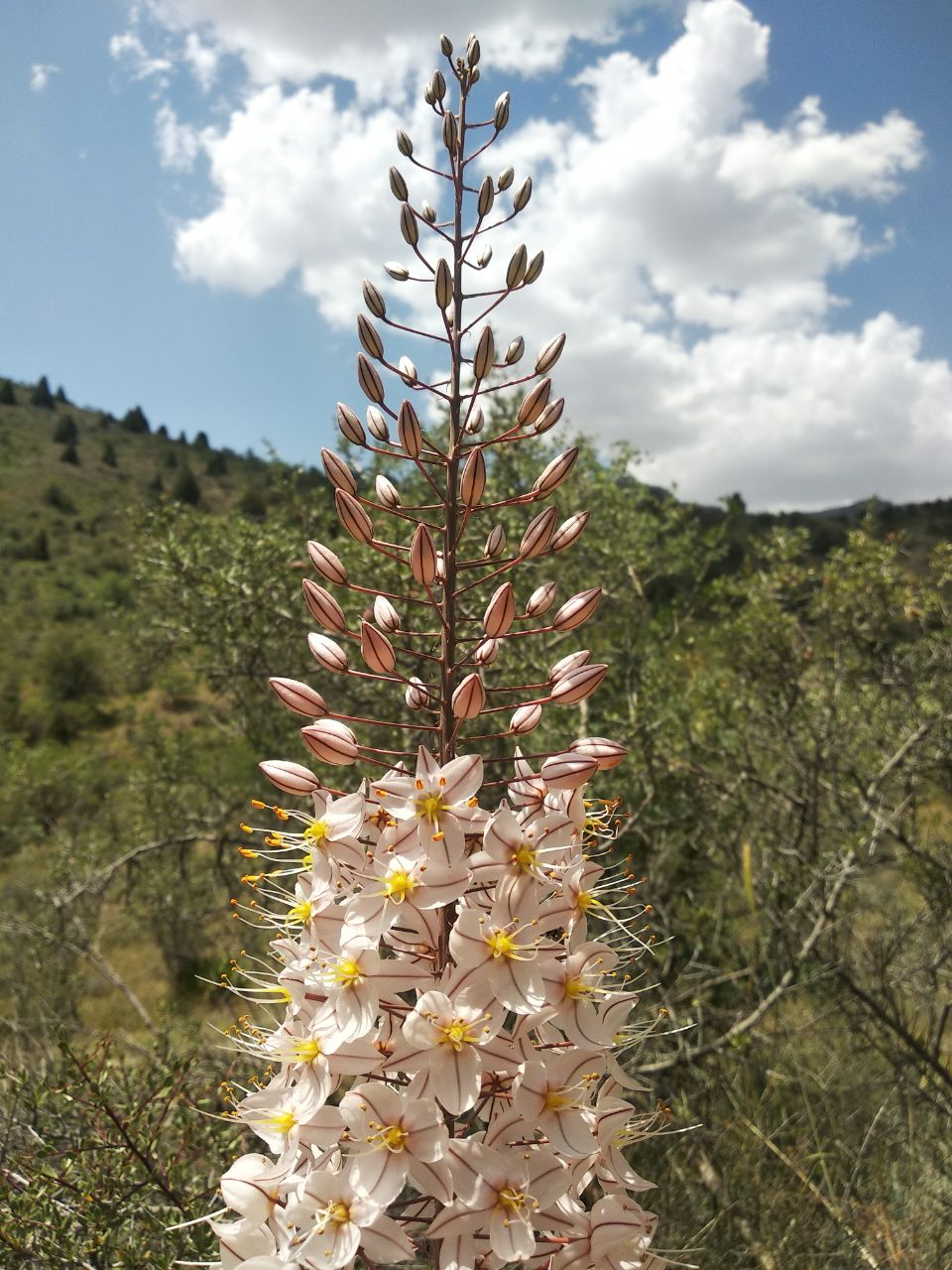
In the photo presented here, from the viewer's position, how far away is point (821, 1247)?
372 centimetres

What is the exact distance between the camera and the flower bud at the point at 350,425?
7.63 feet

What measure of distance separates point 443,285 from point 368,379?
1.15 ft

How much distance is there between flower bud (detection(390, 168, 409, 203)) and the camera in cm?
241

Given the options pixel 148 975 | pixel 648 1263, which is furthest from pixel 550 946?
pixel 148 975

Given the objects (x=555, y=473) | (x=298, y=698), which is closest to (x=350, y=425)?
(x=555, y=473)

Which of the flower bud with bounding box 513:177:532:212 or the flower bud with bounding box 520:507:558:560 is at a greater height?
the flower bud with bounding box 513:177:532:212

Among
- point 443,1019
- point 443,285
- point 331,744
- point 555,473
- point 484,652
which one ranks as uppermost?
point 443,285

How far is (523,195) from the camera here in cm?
251

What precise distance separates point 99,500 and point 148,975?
46063mm

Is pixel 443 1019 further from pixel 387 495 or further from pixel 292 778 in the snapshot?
pixel 387 495

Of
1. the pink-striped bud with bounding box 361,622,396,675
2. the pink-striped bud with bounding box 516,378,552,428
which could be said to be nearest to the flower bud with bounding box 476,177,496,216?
the pink-striped bud with bounding box 516,378,552,428

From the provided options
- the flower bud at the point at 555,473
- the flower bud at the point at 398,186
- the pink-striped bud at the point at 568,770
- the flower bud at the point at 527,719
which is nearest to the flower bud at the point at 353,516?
the flower bud at the point at 555,473

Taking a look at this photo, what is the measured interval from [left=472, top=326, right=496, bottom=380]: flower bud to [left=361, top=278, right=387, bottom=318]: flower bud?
36 cm

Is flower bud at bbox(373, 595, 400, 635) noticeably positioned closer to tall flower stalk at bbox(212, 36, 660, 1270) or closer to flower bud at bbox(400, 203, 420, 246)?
tall flower stalk at bbox(212, 36, 660, 1270)
